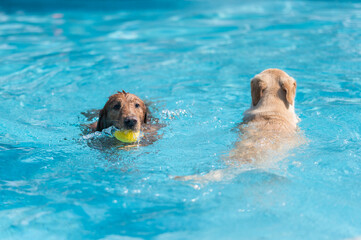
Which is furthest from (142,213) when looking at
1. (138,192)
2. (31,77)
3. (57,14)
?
(57,14)

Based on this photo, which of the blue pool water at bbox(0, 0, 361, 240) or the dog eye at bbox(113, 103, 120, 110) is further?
the dog eye at bbox(113, 103, 120, 110)

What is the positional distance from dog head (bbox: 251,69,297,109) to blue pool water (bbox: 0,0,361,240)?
18.8 inches

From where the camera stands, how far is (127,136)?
5.43 metres

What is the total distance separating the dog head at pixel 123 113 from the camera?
211 inches

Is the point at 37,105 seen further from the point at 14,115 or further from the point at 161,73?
the point at 161,73

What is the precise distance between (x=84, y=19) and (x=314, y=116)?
10079 mm

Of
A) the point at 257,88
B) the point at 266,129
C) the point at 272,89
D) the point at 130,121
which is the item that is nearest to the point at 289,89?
the point at 272,89

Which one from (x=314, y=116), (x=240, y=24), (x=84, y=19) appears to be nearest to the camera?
(x=314, y=116)

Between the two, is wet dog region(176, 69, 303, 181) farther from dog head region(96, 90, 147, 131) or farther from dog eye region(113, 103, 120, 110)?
dog eye region(113, 103, 120, 110)

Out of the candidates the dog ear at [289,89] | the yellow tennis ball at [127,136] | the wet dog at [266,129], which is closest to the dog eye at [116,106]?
the yellow tennis ball at [127,136]

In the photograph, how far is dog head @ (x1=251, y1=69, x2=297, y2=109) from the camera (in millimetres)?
5895

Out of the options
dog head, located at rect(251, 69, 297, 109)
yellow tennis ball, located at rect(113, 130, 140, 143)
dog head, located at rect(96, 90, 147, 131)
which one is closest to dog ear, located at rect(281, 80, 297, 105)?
dog head, located at rect(251, 69, 297, 109)

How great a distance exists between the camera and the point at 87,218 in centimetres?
409

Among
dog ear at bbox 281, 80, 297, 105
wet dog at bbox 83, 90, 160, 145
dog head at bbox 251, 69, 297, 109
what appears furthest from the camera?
dog head at bbox 251, 69, 297, 109
